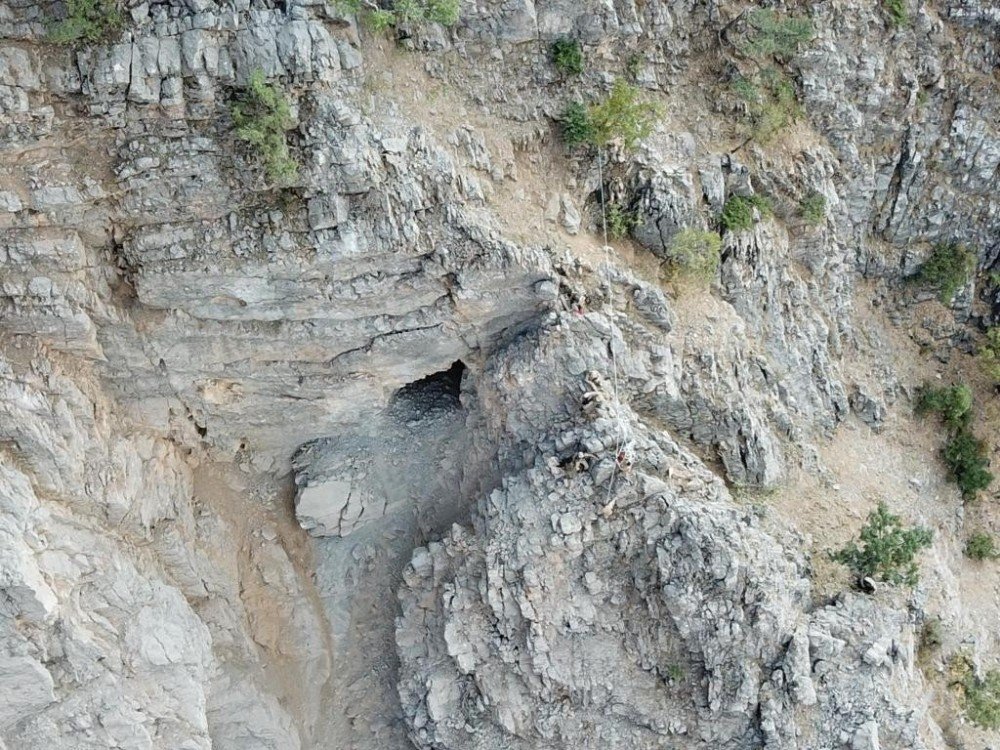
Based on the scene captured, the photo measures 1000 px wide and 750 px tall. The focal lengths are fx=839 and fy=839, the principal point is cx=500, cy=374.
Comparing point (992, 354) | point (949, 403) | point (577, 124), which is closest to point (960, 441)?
point (949, 403)

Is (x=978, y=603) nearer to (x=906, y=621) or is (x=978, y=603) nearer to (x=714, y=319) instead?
(x=906, y=621)

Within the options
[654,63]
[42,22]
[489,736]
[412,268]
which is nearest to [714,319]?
[654,63]

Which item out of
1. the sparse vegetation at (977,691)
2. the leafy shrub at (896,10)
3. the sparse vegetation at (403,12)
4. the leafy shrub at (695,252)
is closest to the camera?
the sparse vegetation at (403,12)

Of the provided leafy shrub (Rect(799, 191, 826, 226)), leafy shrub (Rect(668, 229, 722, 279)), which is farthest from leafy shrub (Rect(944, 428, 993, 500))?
leafy shrub (Rect(668, 229, 722, 279))

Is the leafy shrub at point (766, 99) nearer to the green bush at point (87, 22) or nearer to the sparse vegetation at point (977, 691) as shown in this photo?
the green bush at point (87, 22)

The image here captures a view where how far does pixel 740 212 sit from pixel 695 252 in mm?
1998

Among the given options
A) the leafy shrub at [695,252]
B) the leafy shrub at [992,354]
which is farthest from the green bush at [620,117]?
the leafy shrub at [992,354]

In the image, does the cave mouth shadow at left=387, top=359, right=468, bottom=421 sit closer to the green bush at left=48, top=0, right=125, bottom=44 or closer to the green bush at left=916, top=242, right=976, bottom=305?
the green bush at left=48, top=0, right=125, bottom=44

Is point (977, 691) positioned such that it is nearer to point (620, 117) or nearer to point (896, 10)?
point (620, 117)

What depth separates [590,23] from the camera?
17.8m

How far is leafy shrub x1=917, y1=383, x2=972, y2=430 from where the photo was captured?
24.1 meters

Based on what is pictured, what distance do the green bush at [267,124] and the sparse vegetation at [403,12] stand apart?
7.31 ft

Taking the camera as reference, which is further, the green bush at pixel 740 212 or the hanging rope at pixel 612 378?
the green bush at pixel 740 212

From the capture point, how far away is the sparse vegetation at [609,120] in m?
18.0
